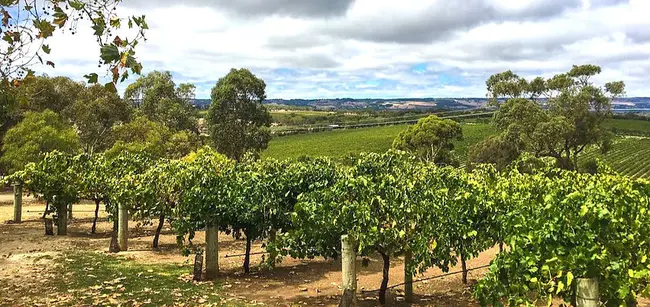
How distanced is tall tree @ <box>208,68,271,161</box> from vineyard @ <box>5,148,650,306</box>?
21.1 m

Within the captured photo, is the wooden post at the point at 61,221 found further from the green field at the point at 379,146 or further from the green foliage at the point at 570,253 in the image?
the green field at the point at 379,146

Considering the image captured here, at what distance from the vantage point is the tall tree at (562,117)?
121 feet

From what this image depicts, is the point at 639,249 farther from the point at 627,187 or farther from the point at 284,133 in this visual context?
the point at 284,133

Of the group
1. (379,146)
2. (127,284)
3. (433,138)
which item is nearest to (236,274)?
(127,284)

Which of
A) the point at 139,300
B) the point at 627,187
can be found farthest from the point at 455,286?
the point at 139,300

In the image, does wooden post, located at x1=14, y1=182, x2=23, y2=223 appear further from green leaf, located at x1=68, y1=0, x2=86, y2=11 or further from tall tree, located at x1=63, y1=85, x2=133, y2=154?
green leaf, located at x1=68, y1=0, x2=86, y2=11

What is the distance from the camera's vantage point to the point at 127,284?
11.0m

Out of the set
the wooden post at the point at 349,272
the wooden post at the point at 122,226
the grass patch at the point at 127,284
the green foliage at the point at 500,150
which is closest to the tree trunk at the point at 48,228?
the wooden post at the point at 122,226

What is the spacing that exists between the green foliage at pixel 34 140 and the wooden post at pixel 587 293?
2482 cm

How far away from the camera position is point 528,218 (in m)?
6.25

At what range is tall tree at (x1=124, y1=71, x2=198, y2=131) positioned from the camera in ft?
133

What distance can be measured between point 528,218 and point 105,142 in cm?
3799

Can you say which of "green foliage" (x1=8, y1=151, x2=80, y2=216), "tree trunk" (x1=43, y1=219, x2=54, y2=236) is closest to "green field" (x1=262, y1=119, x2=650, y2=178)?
"green foliage" (x1=8, y1=151, x2=80, y2=216)

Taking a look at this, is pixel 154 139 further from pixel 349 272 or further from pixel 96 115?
pixel 349 272
